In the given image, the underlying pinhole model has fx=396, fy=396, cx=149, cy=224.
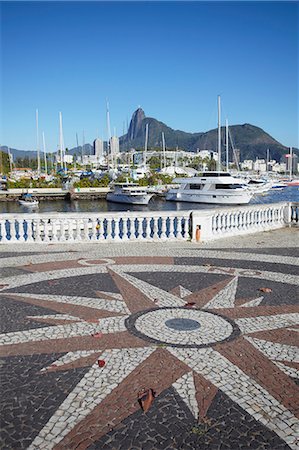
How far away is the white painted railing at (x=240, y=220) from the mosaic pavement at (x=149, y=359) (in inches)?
176

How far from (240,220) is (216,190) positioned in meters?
43.1

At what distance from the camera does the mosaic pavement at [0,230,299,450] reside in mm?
3467

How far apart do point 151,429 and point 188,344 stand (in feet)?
5.76

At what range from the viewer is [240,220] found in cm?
1486

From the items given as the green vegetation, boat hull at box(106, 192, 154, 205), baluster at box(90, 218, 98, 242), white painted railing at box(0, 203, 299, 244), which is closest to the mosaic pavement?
white painted railing at box(0, 203, 299, 244)

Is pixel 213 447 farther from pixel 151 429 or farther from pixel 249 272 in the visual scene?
pixel 249 272

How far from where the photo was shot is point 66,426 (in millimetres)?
3500

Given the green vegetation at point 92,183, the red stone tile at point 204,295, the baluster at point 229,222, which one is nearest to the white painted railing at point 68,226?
the baluster at point 229,222

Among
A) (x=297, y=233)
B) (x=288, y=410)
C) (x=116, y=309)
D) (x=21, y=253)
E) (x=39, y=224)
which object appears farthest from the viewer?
(x=297, y=233)

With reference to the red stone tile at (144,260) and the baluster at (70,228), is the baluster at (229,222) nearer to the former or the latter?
the red stone tile at (144,260)

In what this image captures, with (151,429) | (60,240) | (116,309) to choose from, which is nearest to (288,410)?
(151,429)

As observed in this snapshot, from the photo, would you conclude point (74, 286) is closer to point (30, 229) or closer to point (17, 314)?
point (17, 314)

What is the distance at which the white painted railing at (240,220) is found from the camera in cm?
1338

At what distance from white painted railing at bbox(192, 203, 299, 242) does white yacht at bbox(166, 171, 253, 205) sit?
40.1 metres
